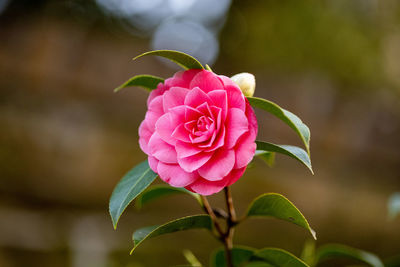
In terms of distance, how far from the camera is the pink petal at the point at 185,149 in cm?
51

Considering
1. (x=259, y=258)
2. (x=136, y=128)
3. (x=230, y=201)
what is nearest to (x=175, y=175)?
(x=230, y=201)

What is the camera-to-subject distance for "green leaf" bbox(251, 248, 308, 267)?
1.82 ft

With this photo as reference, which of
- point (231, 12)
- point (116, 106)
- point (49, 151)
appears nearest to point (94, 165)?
point (49, 151)

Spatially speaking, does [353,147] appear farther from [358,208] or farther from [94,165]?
[94,165]

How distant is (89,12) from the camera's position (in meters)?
3.77

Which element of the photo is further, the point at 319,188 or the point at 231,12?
the point at 231,12

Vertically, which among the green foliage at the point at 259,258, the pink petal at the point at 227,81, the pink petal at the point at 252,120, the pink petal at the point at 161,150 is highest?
the pink petal at the point at 227,81

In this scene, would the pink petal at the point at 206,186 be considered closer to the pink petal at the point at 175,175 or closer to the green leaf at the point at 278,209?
the pink petal at the point at 175,175

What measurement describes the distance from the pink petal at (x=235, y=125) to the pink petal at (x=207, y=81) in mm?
42

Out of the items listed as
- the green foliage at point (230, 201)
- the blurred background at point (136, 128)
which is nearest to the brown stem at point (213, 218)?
the green foliage at point (230, 201)

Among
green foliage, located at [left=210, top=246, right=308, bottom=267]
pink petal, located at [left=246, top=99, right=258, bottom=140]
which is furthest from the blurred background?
pink petal, located at [left=246, top=99, right=258, bottom=140]

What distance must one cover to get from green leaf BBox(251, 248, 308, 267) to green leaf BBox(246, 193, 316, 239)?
0.05 meters

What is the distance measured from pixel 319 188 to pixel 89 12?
280cm

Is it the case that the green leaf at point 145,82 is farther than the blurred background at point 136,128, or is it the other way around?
Result: the blurred background at point 136,128
